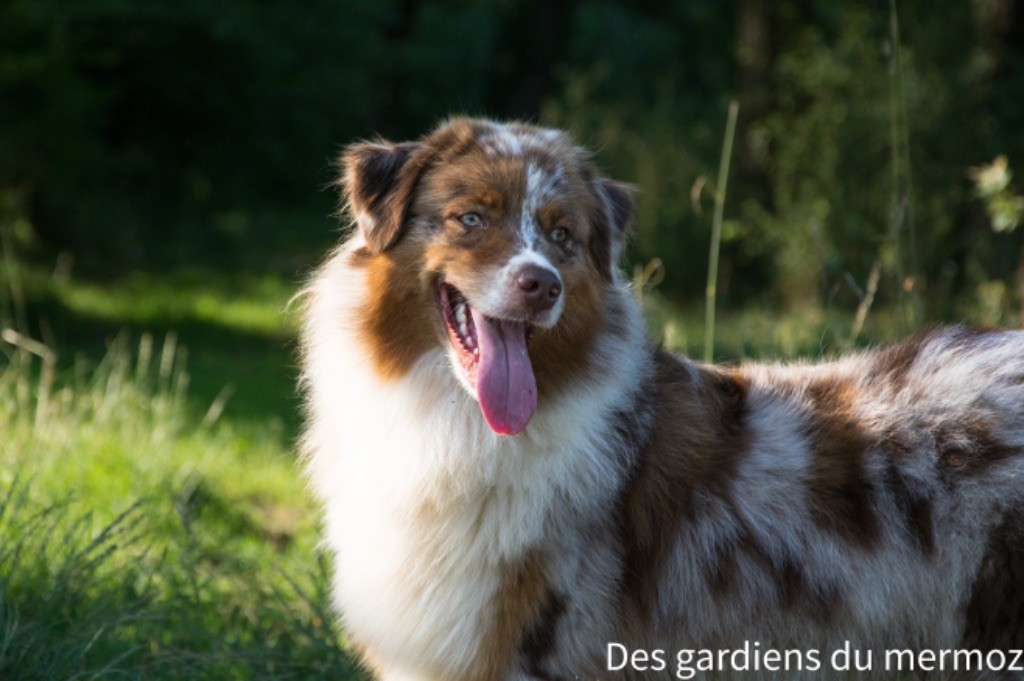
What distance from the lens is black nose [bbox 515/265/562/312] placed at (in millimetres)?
3586

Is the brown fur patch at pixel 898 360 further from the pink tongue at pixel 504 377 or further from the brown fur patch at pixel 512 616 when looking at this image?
the brown fur patch at pixel 512 616

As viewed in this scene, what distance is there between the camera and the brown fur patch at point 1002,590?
3615 mm

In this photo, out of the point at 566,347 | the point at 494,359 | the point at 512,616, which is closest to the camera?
the point at 512,616

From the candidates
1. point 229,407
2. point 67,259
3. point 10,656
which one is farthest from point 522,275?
point 67,259

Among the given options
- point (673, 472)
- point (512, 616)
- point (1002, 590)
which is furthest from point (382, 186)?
point (1002, 590)

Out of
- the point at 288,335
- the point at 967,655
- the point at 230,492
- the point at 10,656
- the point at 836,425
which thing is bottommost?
the point at 288,335

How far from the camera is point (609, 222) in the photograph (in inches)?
163

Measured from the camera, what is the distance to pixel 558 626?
3590mm

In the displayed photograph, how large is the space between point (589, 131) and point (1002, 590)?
14993 mm

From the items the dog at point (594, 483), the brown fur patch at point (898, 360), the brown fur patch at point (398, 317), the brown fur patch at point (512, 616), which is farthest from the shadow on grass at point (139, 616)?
the brown fur patch at point (898, 360)

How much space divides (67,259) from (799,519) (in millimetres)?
11710

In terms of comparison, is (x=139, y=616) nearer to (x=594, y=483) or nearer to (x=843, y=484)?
(x=594, y=483)

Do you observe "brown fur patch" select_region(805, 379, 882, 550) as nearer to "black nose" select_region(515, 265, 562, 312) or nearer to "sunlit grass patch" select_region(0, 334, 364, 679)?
"black nose" select_region(515, 265, 562, 312)

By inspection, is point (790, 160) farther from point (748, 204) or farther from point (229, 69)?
point (229, 69)
